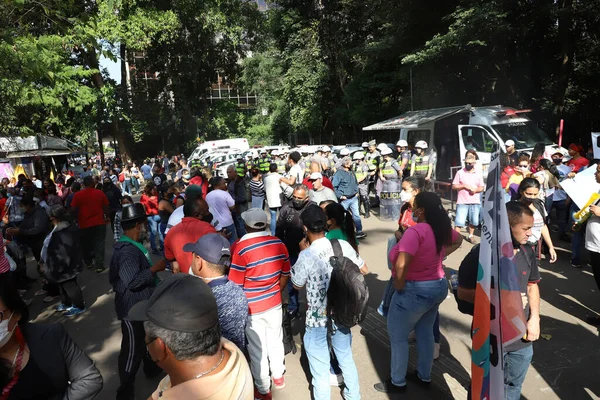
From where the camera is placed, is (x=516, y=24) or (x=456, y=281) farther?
(x=516, y=24)

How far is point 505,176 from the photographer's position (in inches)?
283

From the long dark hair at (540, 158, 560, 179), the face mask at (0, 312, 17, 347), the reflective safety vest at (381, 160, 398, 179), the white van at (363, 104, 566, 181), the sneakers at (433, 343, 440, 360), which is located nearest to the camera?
the face mask at (0, 312, 17, 347)

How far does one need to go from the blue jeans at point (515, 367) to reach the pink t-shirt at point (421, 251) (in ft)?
2.50

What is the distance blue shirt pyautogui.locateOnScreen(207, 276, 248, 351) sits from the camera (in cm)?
272

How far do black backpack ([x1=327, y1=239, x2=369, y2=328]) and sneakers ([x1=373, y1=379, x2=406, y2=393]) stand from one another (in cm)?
98

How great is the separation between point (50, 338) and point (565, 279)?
6.38 m

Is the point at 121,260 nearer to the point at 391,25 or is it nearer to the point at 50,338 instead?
the point at 50,338

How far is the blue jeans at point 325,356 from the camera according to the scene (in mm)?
3230

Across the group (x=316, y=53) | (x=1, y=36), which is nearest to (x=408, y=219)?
(x=1, y=36)

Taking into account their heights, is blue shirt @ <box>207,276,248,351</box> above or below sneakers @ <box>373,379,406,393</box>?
above

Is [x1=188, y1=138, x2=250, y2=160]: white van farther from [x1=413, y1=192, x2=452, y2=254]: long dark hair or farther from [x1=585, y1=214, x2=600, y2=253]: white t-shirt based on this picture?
[x1=413, y1=192, x2=452, y2=254]: long dark hair

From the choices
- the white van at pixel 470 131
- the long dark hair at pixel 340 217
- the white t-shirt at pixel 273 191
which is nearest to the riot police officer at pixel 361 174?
the white van at pixel 470 131

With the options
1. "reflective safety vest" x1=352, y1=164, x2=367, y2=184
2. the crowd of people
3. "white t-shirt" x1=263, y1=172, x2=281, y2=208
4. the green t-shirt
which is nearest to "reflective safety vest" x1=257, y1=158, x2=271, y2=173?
"reflective safety vest" x1=352, y1=164, x2=367, y2=184

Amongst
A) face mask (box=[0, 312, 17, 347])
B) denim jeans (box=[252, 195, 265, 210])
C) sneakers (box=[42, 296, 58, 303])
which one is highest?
face mask (box=[0, 312, 17, 347])
